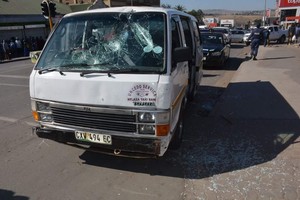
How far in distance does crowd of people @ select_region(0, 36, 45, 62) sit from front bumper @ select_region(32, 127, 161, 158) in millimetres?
22844

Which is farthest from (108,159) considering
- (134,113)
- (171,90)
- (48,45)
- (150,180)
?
(48,45)

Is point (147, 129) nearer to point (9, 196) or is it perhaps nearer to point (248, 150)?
point (9, 196)

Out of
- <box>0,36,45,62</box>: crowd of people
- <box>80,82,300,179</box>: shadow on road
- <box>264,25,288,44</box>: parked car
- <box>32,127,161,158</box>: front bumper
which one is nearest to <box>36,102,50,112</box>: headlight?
<box>32,127,161,158</box>: front bumper

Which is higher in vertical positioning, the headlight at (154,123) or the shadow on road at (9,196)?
the headlight at (154,123)

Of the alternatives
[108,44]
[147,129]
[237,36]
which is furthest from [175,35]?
[237,36]

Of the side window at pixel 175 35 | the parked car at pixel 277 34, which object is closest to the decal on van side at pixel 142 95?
the side window at pixel 175 35

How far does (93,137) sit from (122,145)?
42cm

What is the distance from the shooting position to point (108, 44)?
436 cm

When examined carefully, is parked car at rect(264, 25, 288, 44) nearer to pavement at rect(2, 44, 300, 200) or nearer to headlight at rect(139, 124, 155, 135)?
pavement at rect(2, 44, 300, 200)

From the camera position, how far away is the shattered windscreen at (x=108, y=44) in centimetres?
408

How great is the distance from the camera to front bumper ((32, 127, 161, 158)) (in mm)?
3836

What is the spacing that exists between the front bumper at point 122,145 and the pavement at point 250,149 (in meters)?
0.71

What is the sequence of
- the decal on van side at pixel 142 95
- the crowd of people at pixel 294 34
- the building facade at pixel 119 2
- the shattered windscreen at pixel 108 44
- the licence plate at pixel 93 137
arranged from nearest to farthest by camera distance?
1. the decal on van side at pixel 142 95
2. the licence plate at pixel 93 137
3. the shattered windscreen at pixel 108 44
4. the crowd of people at pixel 294 34
5. the building facade at pixel 119 2

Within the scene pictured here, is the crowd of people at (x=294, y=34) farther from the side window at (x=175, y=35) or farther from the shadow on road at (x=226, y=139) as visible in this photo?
the side window at (x=175, y=35)
